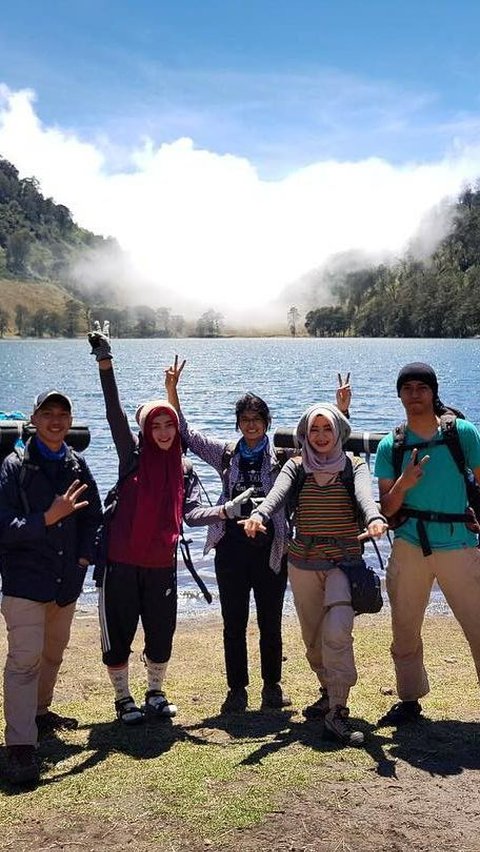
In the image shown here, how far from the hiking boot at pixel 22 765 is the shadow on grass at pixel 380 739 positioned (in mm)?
1115

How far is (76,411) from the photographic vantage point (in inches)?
1777

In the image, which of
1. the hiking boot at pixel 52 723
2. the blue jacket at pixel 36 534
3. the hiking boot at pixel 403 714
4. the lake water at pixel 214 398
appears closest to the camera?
the blue jacket at pixel 36 534

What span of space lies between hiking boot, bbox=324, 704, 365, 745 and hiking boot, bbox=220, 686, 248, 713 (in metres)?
1.02

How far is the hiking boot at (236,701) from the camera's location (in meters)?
6.23

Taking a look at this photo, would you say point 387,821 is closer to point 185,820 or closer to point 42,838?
point 185,820

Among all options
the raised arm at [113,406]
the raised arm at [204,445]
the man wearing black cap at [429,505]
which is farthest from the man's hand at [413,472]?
the raised arm at [113,406]

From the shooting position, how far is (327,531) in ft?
18.3

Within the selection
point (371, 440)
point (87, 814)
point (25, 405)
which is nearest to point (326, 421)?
point (371, 440)

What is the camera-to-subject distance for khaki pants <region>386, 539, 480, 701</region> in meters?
5.47

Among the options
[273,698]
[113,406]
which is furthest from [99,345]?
[273,698]

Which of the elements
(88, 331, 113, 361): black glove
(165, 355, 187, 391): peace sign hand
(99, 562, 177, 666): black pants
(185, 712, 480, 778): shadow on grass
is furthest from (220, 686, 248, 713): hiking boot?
(88, 331, 113, 361): black glove

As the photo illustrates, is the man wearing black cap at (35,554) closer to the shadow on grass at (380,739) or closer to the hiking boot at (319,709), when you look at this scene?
the shadow on grass at (380,739)

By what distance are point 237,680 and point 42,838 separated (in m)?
2.33

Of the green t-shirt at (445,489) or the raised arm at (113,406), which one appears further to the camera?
the raised arm at (113,406)
